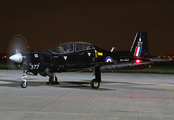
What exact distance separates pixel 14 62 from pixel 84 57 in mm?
4330

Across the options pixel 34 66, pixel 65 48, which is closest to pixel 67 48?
pixel 65 48

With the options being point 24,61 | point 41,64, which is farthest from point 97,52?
point 24,61

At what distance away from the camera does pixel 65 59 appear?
52.5 feet

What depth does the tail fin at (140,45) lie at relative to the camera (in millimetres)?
22031

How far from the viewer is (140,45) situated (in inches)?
882

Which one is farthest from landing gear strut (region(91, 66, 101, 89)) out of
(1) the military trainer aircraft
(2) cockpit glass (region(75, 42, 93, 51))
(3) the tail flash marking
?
(3) the tail flash marking

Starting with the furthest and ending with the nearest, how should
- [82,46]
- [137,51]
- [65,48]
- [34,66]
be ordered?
[137,51]
[82,46]
[65,48]
[34,66]

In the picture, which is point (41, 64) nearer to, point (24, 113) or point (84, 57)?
point (84, 57)

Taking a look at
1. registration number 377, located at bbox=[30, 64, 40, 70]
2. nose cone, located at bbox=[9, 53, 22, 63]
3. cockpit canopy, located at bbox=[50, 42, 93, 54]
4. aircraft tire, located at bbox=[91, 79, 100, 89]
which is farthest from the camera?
cockpit canopy, located at bbox=[50, 42, 93, 54]

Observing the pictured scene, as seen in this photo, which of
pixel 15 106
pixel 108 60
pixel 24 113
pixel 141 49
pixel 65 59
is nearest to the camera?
pixel 24 113

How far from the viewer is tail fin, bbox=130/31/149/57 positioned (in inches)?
867

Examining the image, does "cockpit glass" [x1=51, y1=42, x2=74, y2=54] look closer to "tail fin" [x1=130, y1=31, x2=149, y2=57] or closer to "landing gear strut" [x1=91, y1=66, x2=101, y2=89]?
"landing gear strut" [x1=91, y1=66, x2=101, y2=89]

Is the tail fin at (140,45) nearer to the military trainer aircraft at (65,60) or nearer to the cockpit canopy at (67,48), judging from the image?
the military trainer aircraft at (65,60)

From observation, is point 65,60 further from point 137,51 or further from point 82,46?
point 137,51
